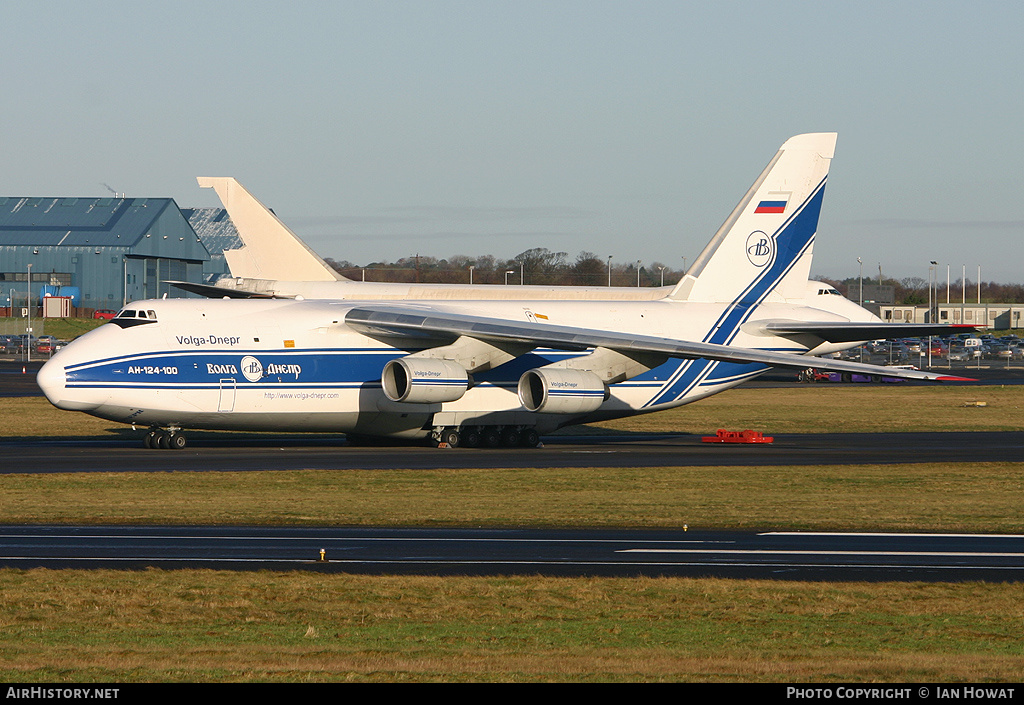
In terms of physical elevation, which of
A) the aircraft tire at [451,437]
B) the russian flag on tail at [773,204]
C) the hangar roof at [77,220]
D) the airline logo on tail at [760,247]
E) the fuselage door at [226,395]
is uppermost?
the hangar roof at [77,220]

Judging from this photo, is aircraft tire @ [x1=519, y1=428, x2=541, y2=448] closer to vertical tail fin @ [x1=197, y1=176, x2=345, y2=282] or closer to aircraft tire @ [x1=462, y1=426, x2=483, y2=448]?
aircraft tire @ [x1=462, y1=426, x2=483, y2=448]

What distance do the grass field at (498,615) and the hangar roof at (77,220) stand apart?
300ft

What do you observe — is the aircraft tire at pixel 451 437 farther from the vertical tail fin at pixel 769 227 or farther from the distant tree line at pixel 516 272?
the distant tree line at pixel 516 272

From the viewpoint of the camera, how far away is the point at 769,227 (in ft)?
116

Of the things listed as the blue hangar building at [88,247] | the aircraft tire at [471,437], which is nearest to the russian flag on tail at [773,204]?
the aircraft tire at [471,437]

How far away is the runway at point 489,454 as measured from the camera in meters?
26.6

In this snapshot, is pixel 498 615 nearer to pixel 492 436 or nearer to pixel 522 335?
pixel 522 335

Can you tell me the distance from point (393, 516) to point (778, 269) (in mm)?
19094

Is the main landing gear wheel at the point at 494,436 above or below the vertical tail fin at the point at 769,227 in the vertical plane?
below

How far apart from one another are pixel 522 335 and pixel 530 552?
44.6ft

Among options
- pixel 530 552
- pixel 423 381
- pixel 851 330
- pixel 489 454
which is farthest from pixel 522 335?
pixel 530 552

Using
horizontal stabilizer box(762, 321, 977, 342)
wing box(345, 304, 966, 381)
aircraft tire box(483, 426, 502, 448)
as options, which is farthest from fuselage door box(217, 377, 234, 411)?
horizontal stabilizer box(762, 321, 977, 342)

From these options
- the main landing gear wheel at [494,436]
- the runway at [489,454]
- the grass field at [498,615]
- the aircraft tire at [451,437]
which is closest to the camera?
the grass field at [498,615]
